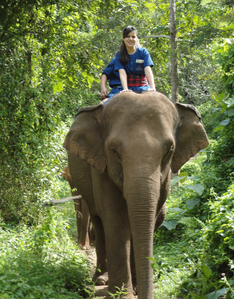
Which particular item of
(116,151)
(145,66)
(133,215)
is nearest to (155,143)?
(116,151)

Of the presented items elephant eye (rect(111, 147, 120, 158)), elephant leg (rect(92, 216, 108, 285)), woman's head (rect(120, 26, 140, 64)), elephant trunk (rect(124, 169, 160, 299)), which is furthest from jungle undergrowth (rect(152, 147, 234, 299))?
woman's head (rect(120, 26, 140, 64))

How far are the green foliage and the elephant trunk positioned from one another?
2.12 feet

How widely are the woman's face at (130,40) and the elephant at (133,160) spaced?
0.86 meters

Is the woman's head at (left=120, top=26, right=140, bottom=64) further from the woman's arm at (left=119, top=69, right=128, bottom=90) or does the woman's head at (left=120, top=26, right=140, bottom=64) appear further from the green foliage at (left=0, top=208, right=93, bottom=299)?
the green foliage at (left=0, top=208, right=93, bottom=299)

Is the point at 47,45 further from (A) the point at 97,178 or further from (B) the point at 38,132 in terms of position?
(A) the point at 97,178

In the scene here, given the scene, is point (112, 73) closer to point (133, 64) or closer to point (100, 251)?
point (133, 64)

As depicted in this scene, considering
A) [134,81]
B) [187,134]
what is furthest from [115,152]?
[134,81]

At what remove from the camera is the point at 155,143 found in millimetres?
3426

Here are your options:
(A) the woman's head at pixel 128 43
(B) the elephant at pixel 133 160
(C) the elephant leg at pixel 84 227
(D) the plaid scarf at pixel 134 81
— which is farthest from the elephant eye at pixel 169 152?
(C) the elephant leg at pixel 84 227

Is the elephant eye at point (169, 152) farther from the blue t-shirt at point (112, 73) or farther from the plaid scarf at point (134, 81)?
the blue t-shirt at point (112, 73)

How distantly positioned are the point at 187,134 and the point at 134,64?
1016mm

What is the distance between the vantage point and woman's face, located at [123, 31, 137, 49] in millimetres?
4461

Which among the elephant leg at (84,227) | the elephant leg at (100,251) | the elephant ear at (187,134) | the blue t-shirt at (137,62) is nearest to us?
the elephant ear at (187,134)

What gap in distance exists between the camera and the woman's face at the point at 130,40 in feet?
14.6
